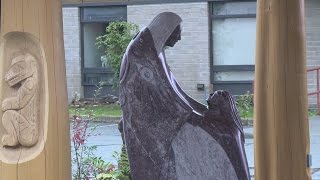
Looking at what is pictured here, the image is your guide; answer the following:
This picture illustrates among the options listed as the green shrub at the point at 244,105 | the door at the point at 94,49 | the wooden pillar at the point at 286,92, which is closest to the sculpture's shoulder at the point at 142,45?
the wooden pillar at the point at 286,92

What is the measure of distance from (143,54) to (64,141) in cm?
104

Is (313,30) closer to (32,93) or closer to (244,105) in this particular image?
(244,105)

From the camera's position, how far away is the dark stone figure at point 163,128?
4199 mm

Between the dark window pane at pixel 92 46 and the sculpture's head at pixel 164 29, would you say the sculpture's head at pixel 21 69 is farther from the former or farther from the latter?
the dark window pane at pixel 92 46

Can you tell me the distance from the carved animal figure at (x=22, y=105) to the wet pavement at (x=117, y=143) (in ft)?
17.9

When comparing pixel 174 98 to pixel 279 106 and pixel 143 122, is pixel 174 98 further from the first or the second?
pixel 279 106

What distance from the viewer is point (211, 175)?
4301 millimetres

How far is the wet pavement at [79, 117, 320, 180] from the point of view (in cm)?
955

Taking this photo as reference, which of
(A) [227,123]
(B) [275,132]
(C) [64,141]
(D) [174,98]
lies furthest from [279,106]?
(C) [64,141]

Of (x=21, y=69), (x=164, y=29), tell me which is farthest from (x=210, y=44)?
(x=21, y=69)

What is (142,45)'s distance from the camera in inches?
166

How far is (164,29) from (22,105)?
52.5 inches

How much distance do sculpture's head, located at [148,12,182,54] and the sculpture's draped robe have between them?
0.19 ft

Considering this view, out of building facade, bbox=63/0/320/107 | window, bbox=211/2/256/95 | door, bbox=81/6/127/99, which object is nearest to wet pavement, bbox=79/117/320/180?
window, bbox=211/2/256/95
